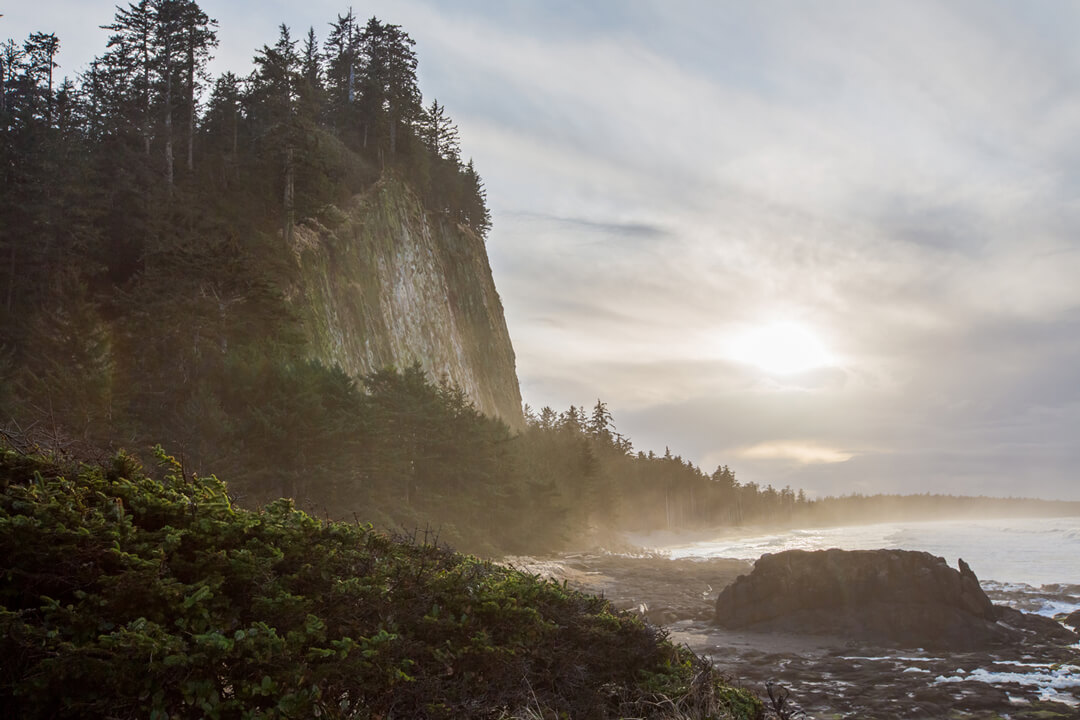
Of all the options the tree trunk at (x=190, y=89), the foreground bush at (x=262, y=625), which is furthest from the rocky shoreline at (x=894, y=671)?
the tree trunk at (x=190, y=89)

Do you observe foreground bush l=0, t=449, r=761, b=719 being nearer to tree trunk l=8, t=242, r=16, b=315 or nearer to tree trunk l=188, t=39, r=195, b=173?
tree trunk l=8, t=242, r=16, b=315

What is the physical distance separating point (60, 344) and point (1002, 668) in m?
30.2

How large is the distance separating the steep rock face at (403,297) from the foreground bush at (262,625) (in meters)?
32.2

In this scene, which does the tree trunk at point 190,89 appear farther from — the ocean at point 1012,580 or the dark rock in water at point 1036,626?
the dark rock in water at point 1036,626

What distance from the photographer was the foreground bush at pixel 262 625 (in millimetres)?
3658

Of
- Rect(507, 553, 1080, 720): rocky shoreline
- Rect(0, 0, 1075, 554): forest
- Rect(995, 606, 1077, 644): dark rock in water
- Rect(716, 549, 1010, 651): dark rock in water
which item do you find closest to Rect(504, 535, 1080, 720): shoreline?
Rect(507, 553, 1080, 720): rocky shoreline

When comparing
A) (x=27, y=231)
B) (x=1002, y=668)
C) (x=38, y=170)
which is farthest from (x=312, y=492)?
(x=1002, y=668)

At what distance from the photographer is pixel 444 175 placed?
2581 inches

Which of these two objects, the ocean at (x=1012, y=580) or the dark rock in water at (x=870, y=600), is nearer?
the ocean at (x=1012, y=580)

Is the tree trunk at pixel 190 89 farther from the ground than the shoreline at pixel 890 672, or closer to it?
farther from the ground

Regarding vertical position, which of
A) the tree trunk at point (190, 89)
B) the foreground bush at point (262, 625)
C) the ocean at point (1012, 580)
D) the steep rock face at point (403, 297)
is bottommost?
the ocean at point (1012, 580)

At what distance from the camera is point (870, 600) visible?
2336 centimetres

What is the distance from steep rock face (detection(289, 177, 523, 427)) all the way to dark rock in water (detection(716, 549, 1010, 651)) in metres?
23.3

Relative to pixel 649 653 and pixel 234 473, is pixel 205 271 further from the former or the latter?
pixel 649 653
